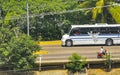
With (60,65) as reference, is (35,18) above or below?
above

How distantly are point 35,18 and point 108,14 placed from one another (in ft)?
25.9

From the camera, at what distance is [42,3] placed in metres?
50.3

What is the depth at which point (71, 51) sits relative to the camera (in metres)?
42.9

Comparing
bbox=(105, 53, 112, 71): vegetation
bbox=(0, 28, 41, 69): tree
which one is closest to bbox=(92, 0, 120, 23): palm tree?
bbox=(105, 53, 112, 71): vegetation

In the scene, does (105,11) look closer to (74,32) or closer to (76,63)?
(74,32)

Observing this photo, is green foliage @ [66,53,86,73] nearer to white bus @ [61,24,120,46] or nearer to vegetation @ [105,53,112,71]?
vegetation @ [105,53,112,71]

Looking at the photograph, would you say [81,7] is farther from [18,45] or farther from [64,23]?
[18,45]

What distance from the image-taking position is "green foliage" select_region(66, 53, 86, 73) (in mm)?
37441

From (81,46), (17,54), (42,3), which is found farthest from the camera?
(42,3)

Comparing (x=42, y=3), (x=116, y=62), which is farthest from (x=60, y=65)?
(x=42, y=3)

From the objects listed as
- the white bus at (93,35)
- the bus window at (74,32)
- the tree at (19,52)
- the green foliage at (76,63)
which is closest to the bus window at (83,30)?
the white bus at (93,35)

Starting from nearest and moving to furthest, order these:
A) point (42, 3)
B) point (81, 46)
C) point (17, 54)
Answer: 1. point (17, 54)
2. point (81, 46)
3. point (42, 3)

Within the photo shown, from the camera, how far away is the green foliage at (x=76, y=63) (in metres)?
37.4

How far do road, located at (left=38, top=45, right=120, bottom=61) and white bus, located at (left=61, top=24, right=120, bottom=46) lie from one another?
2.24 feet
